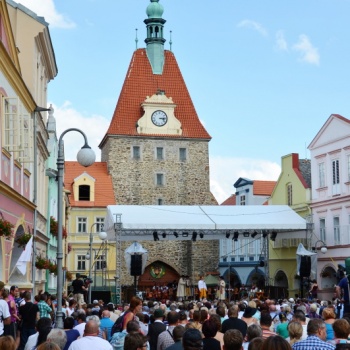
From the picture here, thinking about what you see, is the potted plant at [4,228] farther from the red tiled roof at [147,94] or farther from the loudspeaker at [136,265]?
the red tiled roof at [147,94]

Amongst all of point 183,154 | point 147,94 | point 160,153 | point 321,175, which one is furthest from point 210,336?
point 147,94

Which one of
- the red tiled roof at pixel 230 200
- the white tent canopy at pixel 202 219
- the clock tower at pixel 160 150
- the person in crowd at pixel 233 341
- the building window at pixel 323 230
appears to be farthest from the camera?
the red tiled roof at pixel 230 200

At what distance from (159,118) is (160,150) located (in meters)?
2.70

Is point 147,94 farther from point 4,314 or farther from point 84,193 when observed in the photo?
point 4,314

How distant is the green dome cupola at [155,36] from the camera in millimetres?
70438

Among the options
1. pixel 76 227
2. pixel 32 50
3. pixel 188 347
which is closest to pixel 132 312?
pixel 188 347

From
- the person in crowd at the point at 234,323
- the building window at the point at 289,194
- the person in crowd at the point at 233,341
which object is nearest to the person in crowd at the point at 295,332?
the person in crowd at the point at 233,341

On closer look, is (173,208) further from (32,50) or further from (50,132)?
(32,50)

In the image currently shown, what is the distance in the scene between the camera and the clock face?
67875 millimetres

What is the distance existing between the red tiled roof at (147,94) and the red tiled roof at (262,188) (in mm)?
7555

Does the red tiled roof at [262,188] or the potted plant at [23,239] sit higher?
the red tiled roof at [262,188]

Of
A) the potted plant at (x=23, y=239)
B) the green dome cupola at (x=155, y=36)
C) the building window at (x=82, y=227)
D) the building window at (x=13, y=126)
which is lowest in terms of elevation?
the potted plant at (x=23, y=239)

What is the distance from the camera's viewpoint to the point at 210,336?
9578mm

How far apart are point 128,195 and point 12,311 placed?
168 feet
